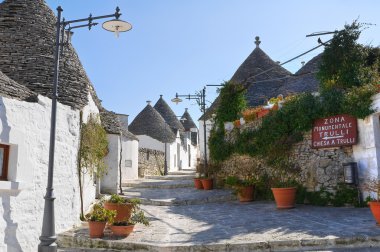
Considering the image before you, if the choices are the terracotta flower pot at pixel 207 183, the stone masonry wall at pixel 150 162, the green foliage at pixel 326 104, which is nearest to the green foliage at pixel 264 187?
the green foliage at pixel 326 104

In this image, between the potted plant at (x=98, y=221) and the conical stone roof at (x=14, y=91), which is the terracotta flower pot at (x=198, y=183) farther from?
the conical stone roof at (x=14, y=91)

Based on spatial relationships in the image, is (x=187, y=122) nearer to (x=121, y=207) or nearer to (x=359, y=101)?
(x=359, y=101)

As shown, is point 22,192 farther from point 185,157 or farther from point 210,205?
point 185,157

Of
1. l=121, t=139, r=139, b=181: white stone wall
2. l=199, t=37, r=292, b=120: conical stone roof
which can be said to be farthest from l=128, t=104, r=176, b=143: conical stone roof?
l=199, t=37, r=292, b=120: conical stone roof

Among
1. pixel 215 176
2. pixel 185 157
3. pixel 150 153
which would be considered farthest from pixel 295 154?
pixel 185 157

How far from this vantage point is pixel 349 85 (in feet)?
33.4

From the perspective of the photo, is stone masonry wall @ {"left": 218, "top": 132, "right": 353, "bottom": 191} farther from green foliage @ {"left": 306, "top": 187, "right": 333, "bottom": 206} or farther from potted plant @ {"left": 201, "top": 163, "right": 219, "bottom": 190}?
potted plant @ {"left": 201, "top": 163, "right": 219, "bottom": 190}

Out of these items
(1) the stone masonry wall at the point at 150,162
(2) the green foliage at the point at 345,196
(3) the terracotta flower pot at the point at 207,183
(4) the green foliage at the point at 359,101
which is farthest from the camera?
(1) the stone masonry wall at the point at 150,162

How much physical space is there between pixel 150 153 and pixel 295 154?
49.4 feet

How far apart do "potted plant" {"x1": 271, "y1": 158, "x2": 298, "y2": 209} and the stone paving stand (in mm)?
301

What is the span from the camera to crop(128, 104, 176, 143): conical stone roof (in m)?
28.3

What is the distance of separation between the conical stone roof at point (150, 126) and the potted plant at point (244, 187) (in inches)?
667

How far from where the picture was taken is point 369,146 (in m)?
9.02

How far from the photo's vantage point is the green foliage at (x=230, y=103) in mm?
14781
